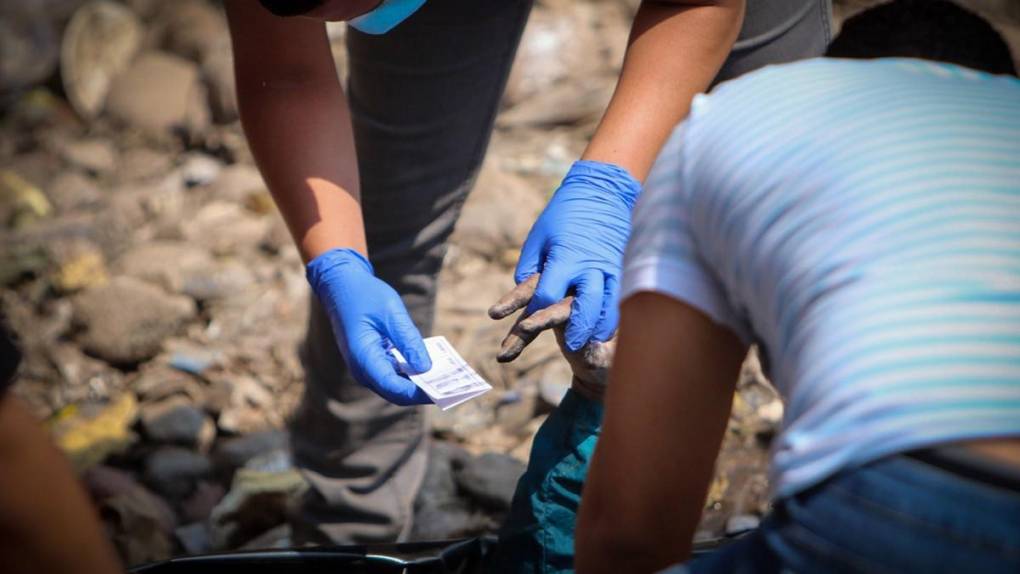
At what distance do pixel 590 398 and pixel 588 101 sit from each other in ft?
8.62

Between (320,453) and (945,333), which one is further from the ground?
(945,333)

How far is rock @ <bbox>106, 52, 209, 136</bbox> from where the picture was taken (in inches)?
168

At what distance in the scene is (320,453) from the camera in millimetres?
2225

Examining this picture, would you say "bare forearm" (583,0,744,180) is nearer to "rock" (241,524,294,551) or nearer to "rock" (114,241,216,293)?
"rock" (241,524,294,551)

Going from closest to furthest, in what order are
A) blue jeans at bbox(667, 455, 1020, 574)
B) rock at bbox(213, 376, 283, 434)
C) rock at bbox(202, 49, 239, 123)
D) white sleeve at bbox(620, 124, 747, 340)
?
1. blue jeans at bbox(667, 455, 1020, 574)
2. white sleeve at bbox(620, 124, 747, 340)
3. rock at bbox(213, 376, 283, 434)
4. rock at bbox(202, 49, 239, 123)

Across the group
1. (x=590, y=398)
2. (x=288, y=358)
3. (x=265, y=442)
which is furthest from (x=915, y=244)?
(x=288, y=358)

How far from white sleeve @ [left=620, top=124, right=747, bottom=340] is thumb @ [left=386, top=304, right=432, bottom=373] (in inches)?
23.5

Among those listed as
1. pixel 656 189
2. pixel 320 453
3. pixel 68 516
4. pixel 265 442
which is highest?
pixel 656 189

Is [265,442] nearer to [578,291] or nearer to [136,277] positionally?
[136,277]

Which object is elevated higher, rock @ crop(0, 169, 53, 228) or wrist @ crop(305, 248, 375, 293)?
wrist @ crop(305, 248, 375, 293)

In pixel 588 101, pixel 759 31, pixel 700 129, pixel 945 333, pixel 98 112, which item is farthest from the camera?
pixel 98 112

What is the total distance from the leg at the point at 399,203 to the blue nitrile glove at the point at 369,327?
1.33ft

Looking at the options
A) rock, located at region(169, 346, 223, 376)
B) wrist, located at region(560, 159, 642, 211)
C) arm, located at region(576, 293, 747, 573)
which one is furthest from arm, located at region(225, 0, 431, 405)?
rock, located at region(169, 346, 223, 376)

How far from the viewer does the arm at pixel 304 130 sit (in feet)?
5.42
